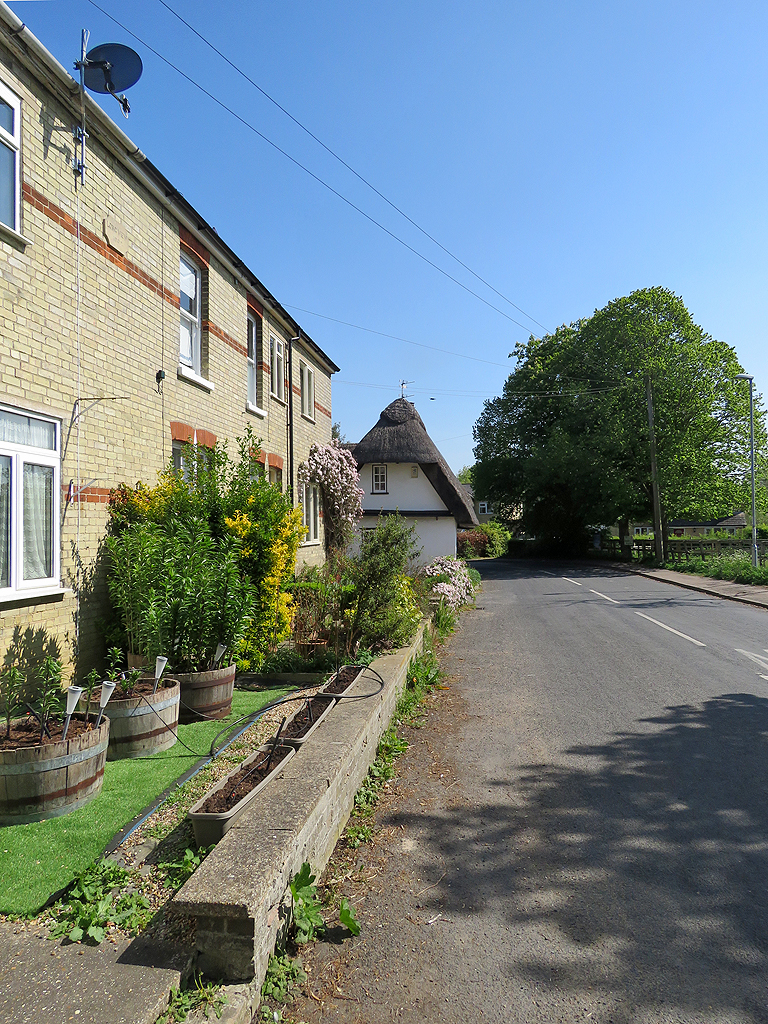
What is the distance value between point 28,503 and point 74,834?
3.46 m

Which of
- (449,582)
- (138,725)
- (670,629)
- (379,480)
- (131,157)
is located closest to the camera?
(138,725)

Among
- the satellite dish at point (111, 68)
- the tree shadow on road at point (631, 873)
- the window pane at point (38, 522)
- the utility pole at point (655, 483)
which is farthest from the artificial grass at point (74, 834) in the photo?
the utility pole at point (655, 483)

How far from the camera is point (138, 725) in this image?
5.20 metres

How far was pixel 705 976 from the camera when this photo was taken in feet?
9.75

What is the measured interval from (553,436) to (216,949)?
122 feet

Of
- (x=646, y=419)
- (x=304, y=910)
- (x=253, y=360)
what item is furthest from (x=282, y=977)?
(x=646, y=419)

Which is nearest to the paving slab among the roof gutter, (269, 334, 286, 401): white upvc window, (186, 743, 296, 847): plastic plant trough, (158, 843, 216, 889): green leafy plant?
(158, 843, 216, 889): green leafy plant

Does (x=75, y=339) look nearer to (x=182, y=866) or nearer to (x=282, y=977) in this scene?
(x=182, y=866)

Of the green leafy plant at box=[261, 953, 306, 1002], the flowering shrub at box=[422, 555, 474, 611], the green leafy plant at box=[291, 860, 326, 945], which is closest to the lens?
the green leafy plant at box=[261, 953, 306, 1002]

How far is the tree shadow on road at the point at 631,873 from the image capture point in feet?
9.71

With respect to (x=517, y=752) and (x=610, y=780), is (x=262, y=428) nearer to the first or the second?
(x=517, y=752)

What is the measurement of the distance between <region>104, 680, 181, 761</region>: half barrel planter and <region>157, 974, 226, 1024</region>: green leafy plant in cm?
274

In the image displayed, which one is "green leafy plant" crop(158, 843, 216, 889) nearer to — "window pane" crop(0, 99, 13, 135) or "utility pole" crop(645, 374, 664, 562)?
"window pane" crop(0, 99, 13, 135)

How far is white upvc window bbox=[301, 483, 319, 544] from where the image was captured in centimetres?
1742
